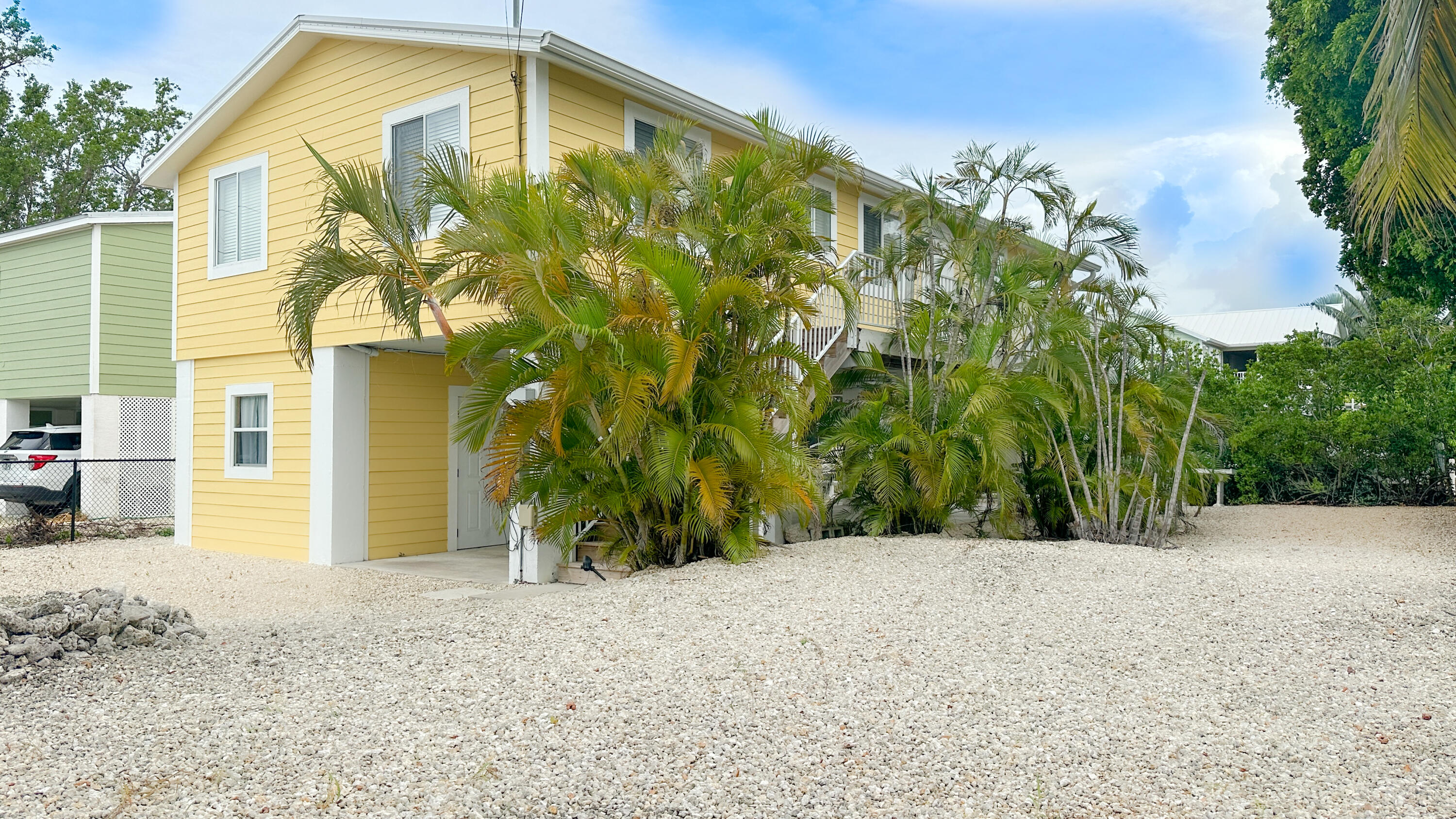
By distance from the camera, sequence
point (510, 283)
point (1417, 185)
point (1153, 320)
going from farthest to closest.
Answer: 1. point (1153, 320)
2. point (510, 283)
3. point (1417, 185)

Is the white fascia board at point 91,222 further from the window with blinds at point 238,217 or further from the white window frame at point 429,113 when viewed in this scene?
the white window frame at point 429,113

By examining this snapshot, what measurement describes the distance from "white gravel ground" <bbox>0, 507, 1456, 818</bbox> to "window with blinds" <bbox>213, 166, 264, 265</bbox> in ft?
20.7

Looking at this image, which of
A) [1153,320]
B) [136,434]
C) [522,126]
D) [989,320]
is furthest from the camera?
[136,434]

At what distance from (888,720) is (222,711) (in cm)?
303

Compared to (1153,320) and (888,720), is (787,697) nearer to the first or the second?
(888,720)

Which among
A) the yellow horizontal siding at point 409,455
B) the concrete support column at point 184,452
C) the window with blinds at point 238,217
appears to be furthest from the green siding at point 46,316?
the yellow horizontal siding at point 409,455

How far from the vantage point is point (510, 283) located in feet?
24.3

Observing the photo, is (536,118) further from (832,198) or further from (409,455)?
(832,198)

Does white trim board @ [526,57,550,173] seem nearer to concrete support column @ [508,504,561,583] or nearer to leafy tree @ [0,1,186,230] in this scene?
concrete support column @ [508,504,561,583]

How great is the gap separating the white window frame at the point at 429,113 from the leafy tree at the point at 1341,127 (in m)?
9.13

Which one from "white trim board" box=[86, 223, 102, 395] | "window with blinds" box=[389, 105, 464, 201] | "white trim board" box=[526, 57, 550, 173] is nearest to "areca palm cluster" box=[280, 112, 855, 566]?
"white trim board" box=[526, 57, 550, 173]

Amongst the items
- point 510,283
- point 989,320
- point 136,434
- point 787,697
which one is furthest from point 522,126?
point 136,434

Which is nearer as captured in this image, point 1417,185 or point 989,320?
point 1417,185

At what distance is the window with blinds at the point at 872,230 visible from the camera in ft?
48.1
